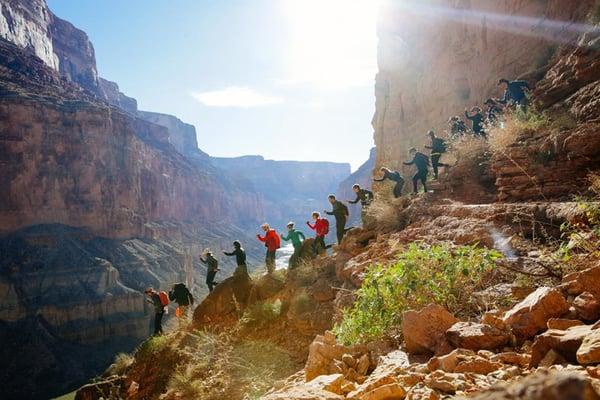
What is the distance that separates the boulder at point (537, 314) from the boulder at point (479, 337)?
0.34 feet

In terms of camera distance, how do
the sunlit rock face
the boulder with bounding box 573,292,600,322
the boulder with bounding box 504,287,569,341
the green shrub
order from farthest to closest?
the sunlit rock face → the green shrub → the boulder with bounding box 504,287,569,341 → the boulder with bounding box 573,292,600,322

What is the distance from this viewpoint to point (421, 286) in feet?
12.8

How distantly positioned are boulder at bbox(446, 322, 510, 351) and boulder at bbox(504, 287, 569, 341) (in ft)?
0.34

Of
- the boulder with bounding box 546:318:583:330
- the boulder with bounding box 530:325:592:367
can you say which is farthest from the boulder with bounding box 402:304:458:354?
the boulder with bounding box 530:325:592:367

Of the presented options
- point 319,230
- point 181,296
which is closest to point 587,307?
point 319,230

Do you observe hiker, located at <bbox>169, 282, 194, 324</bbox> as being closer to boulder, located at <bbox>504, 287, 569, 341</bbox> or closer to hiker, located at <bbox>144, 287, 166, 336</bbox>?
hiker, located at <bbox>144, 287, 166, 336</bbox>

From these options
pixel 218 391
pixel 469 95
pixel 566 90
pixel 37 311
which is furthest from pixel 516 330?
pixel 37 311

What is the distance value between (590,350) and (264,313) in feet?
27.5

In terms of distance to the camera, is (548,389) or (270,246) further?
(270,246)

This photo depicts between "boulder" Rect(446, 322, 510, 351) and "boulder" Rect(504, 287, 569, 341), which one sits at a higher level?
"boulder" Rect(504, 287, 569, 341)

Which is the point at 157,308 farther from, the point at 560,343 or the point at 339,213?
the point at 560,343

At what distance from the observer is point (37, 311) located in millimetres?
46656

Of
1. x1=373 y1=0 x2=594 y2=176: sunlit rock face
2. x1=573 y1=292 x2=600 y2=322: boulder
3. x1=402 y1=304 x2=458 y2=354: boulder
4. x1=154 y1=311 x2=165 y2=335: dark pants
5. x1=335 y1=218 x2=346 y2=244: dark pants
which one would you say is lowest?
x1=154 y1=311 x2=165 y2=335: dark pants

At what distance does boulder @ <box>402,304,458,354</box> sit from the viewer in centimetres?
317
